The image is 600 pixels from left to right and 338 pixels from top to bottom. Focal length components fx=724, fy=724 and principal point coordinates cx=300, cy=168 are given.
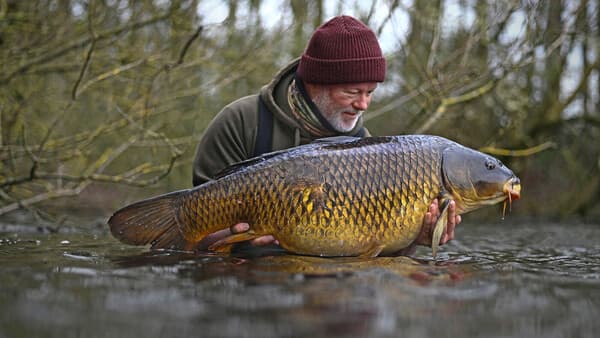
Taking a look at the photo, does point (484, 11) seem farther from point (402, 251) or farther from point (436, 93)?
point (402, 251)

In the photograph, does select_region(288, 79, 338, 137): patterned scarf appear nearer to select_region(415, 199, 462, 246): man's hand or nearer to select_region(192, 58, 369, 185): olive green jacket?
select_region(192, 58, 369, 185): olive green jacket

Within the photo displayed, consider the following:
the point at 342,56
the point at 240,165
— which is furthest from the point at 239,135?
the point at 342,56

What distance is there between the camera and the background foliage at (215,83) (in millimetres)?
5375

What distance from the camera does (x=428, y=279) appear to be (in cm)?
246

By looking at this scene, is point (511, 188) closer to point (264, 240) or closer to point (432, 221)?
point (432, 221)

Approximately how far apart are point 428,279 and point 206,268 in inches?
31.1

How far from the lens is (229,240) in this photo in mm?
3043

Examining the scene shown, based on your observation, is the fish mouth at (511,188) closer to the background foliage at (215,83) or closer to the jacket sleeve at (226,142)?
the jacket sleeve at (226,142)

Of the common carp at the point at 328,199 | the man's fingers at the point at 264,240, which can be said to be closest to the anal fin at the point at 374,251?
the common carp at the point at 328,199

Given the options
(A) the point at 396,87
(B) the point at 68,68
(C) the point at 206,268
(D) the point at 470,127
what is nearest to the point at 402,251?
(C) the point at 206,268

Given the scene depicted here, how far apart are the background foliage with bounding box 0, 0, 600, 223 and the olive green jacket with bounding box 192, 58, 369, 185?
578 millimetres

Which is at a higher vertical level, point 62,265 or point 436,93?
point 436,93

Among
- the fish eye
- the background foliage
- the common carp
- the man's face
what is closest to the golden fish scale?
the common carp

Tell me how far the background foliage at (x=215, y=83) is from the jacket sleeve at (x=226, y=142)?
0.59 meters
